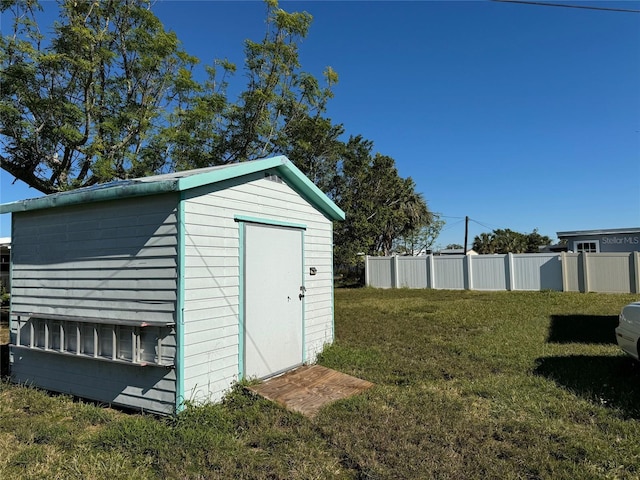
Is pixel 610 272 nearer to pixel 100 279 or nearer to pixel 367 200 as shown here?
pixel 367 200

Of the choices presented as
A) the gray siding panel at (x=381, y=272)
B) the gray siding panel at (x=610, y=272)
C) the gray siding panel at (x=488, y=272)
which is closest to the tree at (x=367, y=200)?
the gray siding panel at (x=381, y=272)

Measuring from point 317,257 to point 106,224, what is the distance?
3103 millimetres

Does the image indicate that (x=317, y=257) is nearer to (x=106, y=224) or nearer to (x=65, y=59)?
(x=106, y=224)

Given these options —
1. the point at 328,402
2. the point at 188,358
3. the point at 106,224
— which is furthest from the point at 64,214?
the point at 328,402

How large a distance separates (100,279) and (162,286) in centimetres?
102

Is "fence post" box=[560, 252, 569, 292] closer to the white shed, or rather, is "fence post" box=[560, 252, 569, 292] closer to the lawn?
the lawn

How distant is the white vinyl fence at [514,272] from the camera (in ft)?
46.8

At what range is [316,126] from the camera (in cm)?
1525

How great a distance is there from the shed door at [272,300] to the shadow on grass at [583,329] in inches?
182

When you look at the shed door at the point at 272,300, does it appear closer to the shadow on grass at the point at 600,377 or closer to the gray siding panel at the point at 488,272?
the shadow on grass at the point at 600,377

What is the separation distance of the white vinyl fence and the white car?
→ 11265 mm

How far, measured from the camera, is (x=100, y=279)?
4609mm

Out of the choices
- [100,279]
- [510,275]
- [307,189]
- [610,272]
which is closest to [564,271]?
[610,272]

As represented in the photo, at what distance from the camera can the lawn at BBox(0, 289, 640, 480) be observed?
3018 mm
